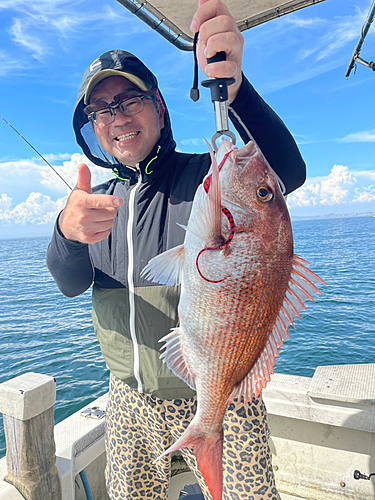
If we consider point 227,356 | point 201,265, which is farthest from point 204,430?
point 201,265

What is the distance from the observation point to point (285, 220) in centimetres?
126

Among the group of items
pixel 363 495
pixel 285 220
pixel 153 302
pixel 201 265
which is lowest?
pixel 363 495

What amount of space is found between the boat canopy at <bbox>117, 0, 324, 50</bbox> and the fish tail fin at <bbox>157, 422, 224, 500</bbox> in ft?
9.97

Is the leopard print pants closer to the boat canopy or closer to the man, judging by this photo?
the man

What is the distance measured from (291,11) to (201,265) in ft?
9.39

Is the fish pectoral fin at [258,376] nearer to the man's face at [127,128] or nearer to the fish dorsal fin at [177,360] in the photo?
the fish dorsal fin at [177,360]

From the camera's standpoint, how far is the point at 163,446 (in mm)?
1894

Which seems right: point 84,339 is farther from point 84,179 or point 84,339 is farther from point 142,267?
point 84,179

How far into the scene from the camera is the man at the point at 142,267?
1.70 meters

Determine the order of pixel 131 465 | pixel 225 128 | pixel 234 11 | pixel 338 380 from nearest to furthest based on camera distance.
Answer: pixel 225 128
pixel 131 465
pixel 234 11
pixel 338 380

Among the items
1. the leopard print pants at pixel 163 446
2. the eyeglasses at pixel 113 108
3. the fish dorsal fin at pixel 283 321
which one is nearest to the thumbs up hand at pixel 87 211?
the fish dorsal fin at pixel 283 321

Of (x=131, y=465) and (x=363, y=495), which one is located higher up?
(x=131, y=465)

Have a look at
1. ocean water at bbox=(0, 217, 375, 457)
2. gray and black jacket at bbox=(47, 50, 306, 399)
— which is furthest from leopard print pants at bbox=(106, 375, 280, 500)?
ocean water at bbox=(0, 217, 375, 457)

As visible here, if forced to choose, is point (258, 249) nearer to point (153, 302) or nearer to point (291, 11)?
point (153, 302)
